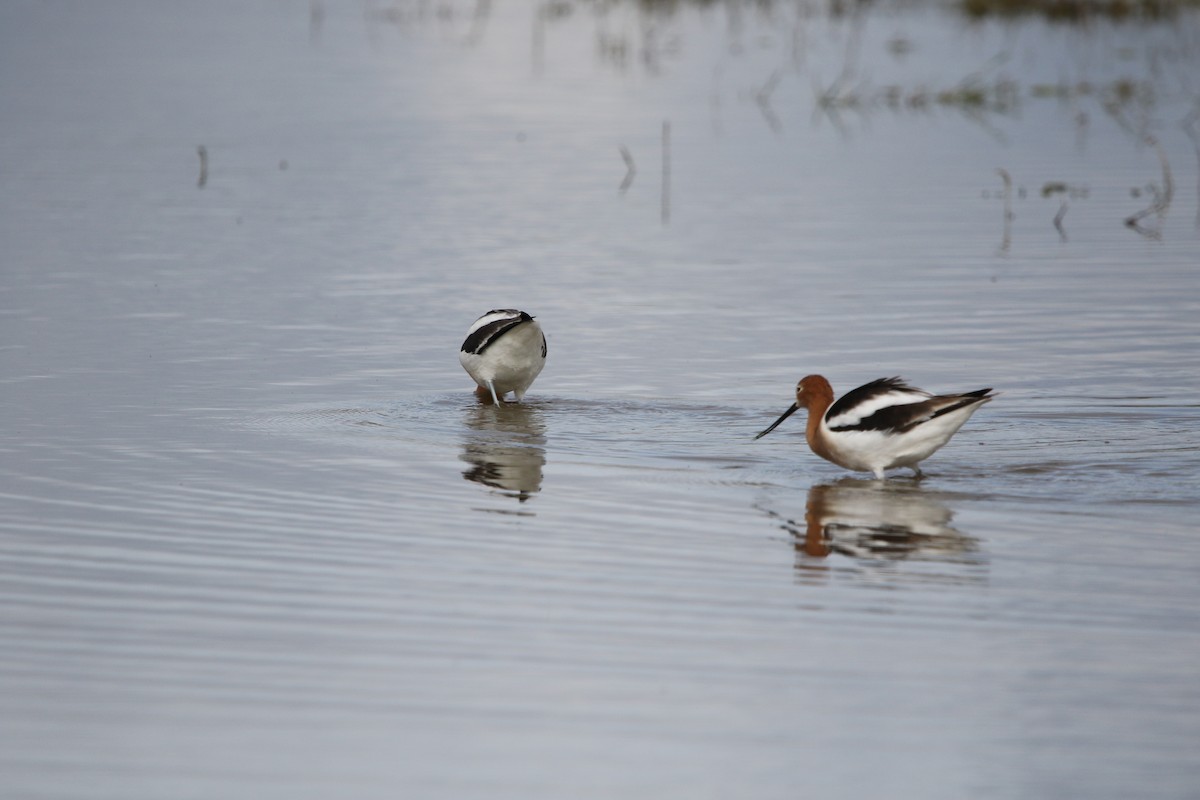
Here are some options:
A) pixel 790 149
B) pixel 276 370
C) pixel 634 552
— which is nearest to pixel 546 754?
pixel 634 552

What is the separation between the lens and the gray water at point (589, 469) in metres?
5.88

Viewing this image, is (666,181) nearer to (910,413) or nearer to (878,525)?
(910,413)

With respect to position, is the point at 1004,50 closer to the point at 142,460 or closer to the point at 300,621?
the point at 142,460

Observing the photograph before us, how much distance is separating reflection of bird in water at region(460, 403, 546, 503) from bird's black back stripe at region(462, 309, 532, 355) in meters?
0.45

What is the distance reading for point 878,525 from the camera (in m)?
8.80

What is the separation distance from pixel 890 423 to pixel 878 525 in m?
0.78

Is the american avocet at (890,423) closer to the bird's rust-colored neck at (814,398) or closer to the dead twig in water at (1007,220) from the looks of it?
the bird's rust-colored neck at (814,398)

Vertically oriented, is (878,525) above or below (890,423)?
below

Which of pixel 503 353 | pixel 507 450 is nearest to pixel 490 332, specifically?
pixel 503 353

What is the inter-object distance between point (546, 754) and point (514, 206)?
1478cm

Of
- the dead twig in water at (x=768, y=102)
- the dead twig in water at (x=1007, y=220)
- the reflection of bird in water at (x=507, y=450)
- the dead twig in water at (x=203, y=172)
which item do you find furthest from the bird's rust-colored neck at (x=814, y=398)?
the dead twig in water at (x=768, y=102)

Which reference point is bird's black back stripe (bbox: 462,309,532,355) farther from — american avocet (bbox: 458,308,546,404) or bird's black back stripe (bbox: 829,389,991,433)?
bird's black back stripe (bbox: 829,389,991,433)

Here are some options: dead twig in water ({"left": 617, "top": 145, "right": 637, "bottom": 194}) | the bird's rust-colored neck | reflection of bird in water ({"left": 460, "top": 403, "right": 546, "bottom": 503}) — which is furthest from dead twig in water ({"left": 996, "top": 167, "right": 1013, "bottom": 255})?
the bird's rust-colored neck

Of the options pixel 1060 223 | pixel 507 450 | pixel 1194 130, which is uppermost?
pixel 1194 130
